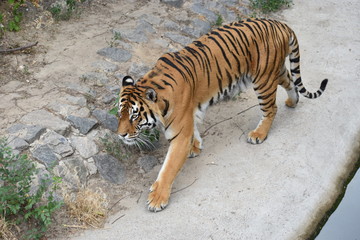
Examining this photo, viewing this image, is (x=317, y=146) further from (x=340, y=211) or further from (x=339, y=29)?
(x=339, y=29)

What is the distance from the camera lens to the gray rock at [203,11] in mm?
7375

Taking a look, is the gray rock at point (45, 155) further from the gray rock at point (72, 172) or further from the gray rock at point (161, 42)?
the gray rock at point (161, 42)

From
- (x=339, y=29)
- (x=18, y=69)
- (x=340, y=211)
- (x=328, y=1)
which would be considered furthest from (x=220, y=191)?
(x=328, y=1)

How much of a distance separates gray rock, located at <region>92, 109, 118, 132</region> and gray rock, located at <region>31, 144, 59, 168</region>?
66cm

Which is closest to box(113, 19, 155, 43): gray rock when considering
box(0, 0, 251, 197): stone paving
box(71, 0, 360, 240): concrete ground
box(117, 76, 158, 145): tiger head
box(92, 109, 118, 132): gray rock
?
box(0, 0, 251, 197): stone paving

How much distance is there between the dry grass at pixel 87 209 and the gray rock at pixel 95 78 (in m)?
1.48

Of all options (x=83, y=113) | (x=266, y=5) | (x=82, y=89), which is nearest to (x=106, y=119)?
(x=83, y=113)

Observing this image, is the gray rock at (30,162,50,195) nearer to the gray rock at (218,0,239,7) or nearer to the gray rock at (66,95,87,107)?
the gray rock at (66,95,87,107)

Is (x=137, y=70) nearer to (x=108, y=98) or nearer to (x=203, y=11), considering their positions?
(x=108, y=98)

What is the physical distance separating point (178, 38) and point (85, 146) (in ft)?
8.10

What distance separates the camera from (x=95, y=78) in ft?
18.3

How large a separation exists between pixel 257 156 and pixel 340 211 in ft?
3.04

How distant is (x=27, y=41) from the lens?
5977 millimetres

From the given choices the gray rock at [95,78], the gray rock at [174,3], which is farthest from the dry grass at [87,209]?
the gray rock at [174,3]
